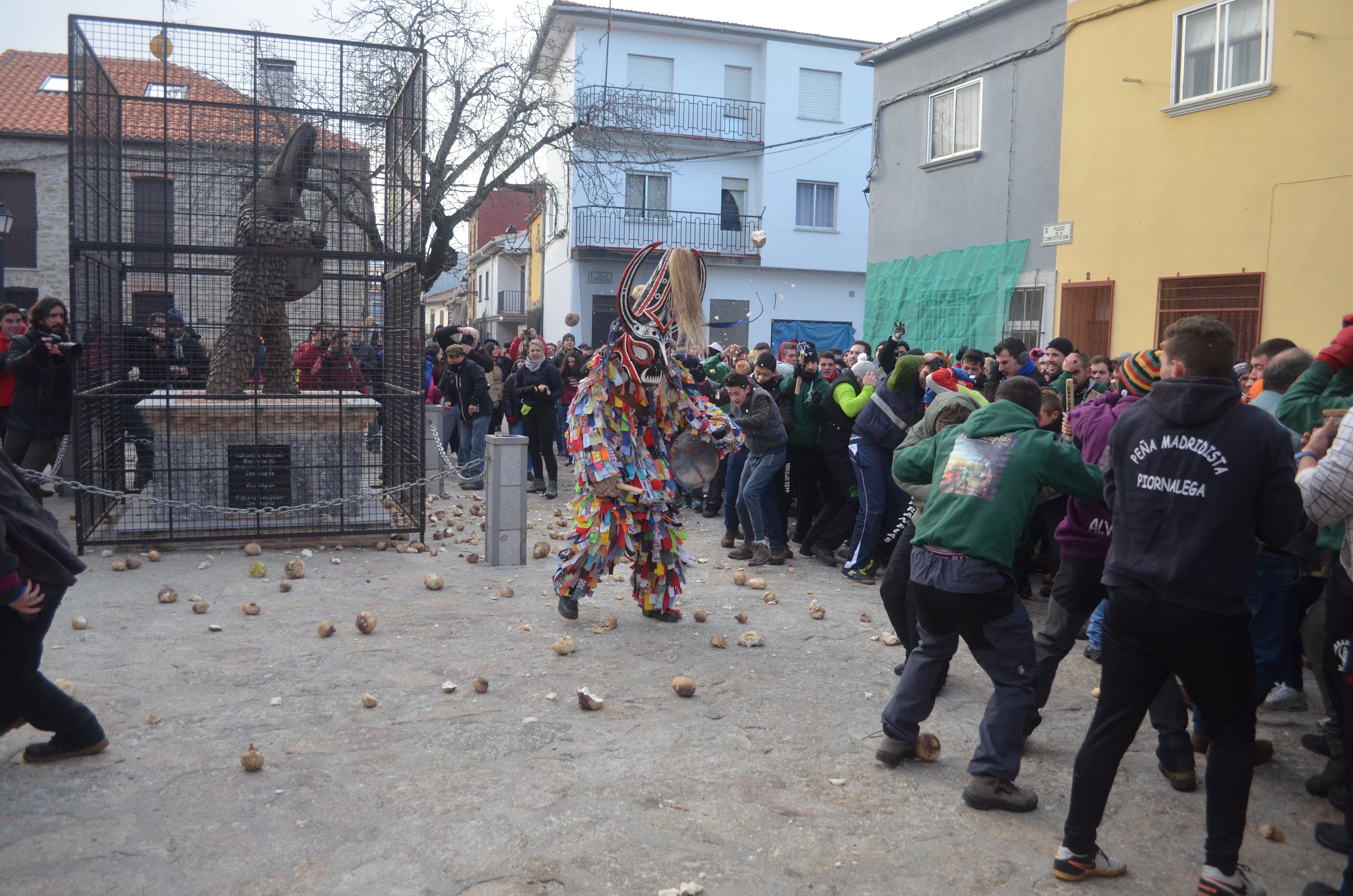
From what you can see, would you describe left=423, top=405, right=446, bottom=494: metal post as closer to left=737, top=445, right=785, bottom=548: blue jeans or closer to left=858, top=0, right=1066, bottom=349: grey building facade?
left=737, top=445, right=785, bottom=548: blue jeans

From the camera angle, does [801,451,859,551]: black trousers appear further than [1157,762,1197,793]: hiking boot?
Yes

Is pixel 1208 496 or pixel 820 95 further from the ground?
pixel 820 95

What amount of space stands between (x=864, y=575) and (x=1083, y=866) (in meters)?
5.05

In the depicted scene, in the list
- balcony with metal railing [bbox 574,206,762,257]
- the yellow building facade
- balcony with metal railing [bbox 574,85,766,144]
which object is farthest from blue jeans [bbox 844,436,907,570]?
balcony with metal railing [bbox 574,206,762,257]

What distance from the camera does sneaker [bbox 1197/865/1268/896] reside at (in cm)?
337

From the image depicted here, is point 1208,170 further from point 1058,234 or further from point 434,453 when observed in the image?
point 434,453

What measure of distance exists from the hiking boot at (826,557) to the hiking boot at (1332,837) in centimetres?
526

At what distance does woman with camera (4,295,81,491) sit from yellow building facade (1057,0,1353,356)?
11.6m

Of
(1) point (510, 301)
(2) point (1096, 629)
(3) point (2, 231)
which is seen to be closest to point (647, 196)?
(1) point (510, 301)

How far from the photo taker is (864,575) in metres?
8.60

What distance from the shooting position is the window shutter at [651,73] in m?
29.6

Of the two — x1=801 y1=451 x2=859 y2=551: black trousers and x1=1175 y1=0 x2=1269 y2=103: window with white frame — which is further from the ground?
x1=1175 y1=0 x2=1269 y2=103: window with white frame

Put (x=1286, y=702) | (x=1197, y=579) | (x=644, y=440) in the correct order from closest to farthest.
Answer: (x=1197, y=579) < (x=1286, y=702) < (x=644, y=440)

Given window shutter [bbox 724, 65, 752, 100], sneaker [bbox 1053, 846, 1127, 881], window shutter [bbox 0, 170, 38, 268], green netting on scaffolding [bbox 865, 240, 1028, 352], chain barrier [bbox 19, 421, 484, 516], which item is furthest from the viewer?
window shutter [bbox 724, 65, 752, 100]
